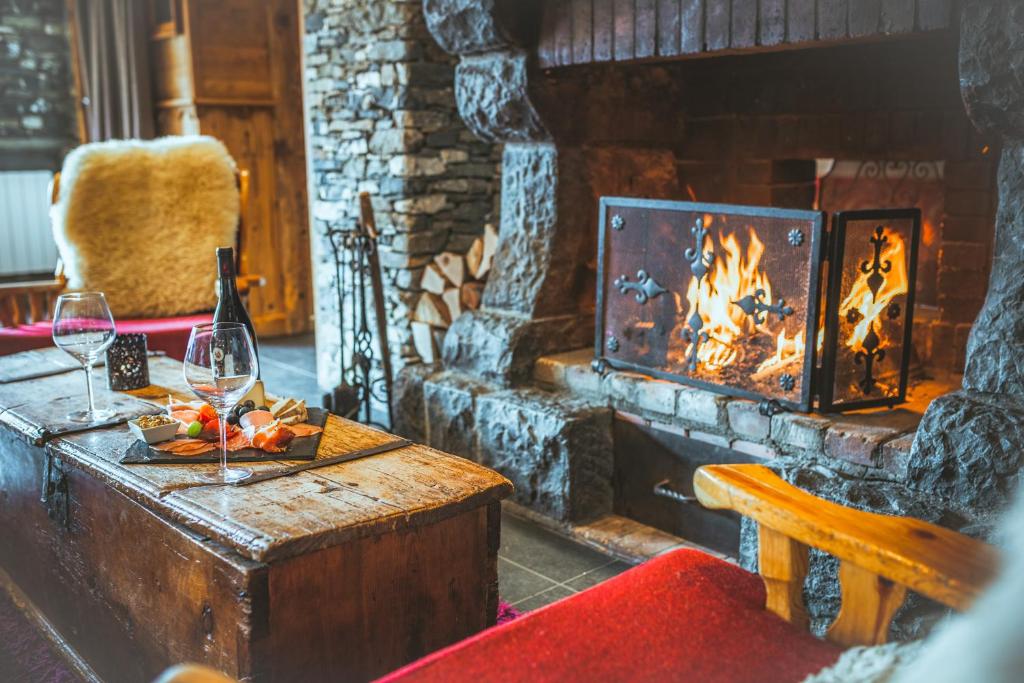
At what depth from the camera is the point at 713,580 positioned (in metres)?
1.49

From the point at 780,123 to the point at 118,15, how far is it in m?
4.47

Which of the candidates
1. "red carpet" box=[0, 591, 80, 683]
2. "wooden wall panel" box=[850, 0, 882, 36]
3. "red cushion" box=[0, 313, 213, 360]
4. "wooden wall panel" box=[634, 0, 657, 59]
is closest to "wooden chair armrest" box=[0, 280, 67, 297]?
"red cushion" box=[0, 313, 213, 360]

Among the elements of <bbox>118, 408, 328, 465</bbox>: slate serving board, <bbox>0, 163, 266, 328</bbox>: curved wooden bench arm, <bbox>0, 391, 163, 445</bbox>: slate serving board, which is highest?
<bbox>0, 163, 266, 328</bbox>: curved wooden bench arm

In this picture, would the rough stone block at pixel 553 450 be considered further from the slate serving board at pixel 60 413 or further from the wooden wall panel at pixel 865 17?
the wooden wall panel at pixel 865 17

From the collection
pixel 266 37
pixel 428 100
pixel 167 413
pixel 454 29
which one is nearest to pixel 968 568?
pixel 167 413

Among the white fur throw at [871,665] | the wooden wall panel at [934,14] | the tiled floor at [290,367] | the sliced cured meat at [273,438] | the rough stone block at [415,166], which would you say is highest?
the wooden wall panel at [934,14]

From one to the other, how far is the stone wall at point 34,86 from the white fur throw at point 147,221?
256 cm

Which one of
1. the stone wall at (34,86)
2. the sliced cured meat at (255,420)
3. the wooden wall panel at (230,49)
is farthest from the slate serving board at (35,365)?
the stone wall at (34,86)

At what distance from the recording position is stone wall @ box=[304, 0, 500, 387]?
3.82 metres

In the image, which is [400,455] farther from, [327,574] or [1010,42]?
[1010,42]

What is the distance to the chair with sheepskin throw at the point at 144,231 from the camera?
12.5 feet

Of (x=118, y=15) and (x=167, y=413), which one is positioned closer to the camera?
(x=167, y=413)

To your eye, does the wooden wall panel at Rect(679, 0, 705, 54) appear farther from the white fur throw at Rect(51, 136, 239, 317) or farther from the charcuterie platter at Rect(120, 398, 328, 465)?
the white fur throw at Rect(51, 136, 239, 317)

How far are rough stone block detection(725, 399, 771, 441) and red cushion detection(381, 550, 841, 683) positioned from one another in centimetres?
120
